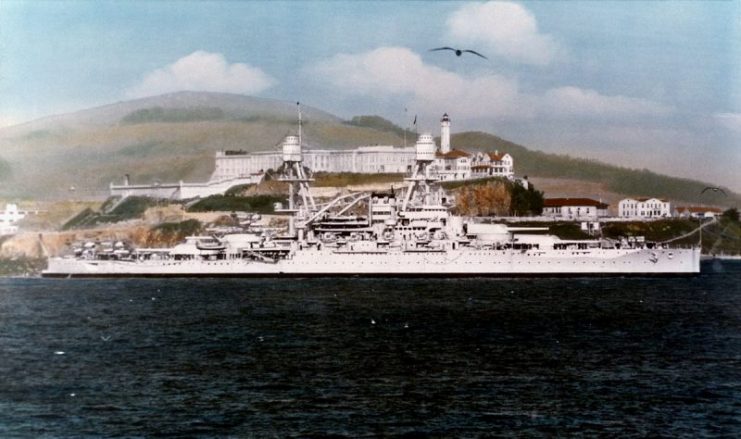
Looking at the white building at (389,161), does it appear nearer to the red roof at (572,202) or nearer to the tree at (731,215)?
the red roof at (572,202)

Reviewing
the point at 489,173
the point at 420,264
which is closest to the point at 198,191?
the point at 489,173

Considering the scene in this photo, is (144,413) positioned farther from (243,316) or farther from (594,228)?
(594,228)

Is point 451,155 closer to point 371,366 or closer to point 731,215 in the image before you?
point 731,215

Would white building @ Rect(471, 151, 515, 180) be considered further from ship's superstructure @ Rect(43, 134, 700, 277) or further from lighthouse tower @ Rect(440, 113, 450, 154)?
ship's superstructure @ Rect(43, 134, 700, 277)

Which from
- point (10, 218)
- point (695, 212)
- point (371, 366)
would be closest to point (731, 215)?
point (695, 212)

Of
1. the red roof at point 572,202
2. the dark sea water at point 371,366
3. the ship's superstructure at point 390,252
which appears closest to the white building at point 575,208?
the red roof at point 572,202

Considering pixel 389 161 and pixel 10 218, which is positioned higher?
pixel 389 161
